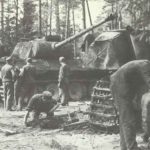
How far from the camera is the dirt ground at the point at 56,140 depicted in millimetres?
8203

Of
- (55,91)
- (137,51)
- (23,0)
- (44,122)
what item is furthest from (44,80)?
(23,0)

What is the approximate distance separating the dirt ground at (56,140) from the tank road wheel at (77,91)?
8.28 meters

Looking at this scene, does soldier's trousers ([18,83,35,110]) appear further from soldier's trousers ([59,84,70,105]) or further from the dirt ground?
the dirt ground

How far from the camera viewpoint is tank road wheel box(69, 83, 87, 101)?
63.1ft

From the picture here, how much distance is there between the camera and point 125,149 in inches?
263

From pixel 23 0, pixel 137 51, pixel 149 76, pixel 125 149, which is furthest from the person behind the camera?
pixel 23 0

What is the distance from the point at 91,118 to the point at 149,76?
4338 millimetres

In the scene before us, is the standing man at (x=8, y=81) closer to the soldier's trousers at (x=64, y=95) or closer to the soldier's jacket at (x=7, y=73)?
the soldier's jacket at (x=7, y=73)

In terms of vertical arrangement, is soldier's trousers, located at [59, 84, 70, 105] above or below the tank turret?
below

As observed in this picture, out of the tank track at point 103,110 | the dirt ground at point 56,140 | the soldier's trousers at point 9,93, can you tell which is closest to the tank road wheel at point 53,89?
the soldier's trousers at point 9,93


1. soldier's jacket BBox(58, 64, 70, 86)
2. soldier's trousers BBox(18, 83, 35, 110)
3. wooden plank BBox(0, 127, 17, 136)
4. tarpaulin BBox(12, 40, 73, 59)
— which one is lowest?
wooden plank BBox(0, 127, 17, 136)

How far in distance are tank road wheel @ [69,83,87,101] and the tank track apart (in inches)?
354

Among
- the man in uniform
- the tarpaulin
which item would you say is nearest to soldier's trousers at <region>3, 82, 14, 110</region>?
the tarpaulin

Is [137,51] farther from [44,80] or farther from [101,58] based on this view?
[44,80]
